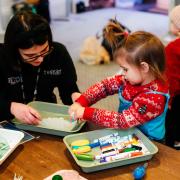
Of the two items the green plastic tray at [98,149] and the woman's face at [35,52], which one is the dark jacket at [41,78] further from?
the green plastic tray at [98,149]

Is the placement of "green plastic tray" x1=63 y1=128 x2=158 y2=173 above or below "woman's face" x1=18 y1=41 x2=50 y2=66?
below

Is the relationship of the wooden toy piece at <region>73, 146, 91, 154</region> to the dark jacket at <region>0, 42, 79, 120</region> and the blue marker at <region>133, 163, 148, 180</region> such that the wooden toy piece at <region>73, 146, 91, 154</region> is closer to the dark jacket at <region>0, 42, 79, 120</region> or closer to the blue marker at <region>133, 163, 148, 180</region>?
the blue marker at <region>133, 163, 148, 180</region>

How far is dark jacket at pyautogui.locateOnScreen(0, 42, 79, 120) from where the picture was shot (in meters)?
1.39

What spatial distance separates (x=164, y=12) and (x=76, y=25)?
1504 mm

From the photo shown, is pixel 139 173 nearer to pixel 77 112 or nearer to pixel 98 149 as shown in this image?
pixel 98 149

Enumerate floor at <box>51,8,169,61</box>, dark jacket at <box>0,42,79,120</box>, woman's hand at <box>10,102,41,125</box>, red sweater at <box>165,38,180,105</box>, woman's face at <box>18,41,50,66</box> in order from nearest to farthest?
woman's hand at <box>10,102,41,125</box> < woman's face at <box>18,41,50,66</box> < dark jacket at <box>0,42,79,120</box> < red sweater at <box>165,38,180,105</box> < floor at <box>51,8,169,61</box>

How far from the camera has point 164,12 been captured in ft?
16.7

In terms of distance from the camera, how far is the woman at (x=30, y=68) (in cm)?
123

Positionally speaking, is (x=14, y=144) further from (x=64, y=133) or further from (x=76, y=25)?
(x=76, y=25)

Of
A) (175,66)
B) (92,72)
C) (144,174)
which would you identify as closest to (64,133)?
(144,174)

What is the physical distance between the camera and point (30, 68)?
1.42 metres

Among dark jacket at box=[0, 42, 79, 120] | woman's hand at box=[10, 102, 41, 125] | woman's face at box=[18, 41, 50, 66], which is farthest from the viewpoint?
dark jacket at box=[0, 42, 79, 120]

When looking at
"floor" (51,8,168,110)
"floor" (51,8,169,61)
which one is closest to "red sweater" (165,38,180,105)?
"floor" (51,8,168,110)

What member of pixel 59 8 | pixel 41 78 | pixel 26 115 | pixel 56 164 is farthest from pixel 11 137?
pixel 59 8
